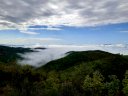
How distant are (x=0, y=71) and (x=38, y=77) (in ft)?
94.8

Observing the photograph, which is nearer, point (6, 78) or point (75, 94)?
point (75, 94)

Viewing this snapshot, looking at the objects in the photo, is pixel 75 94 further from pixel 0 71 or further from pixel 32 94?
pixel 0 71

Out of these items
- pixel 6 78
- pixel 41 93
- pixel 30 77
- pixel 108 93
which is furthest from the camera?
pixel 30 77

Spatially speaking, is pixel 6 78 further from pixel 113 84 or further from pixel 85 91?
pixel 113 84

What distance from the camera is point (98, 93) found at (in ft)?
348

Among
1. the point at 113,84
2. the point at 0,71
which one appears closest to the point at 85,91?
the point at 113,84

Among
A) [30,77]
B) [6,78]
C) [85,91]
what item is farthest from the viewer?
[30,77]

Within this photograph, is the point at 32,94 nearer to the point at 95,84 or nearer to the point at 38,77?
the point at 95,84

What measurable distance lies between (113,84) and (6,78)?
3811 inches

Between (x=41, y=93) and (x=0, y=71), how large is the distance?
104 metres

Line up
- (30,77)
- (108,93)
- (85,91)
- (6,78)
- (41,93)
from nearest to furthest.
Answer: (41,93)
(108,93)
(85,91)
(6,78)
(30,77)

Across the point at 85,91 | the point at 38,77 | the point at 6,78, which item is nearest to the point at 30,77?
the point at 38,77

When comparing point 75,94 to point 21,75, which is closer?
point 75,94

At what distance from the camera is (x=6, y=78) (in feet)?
584
